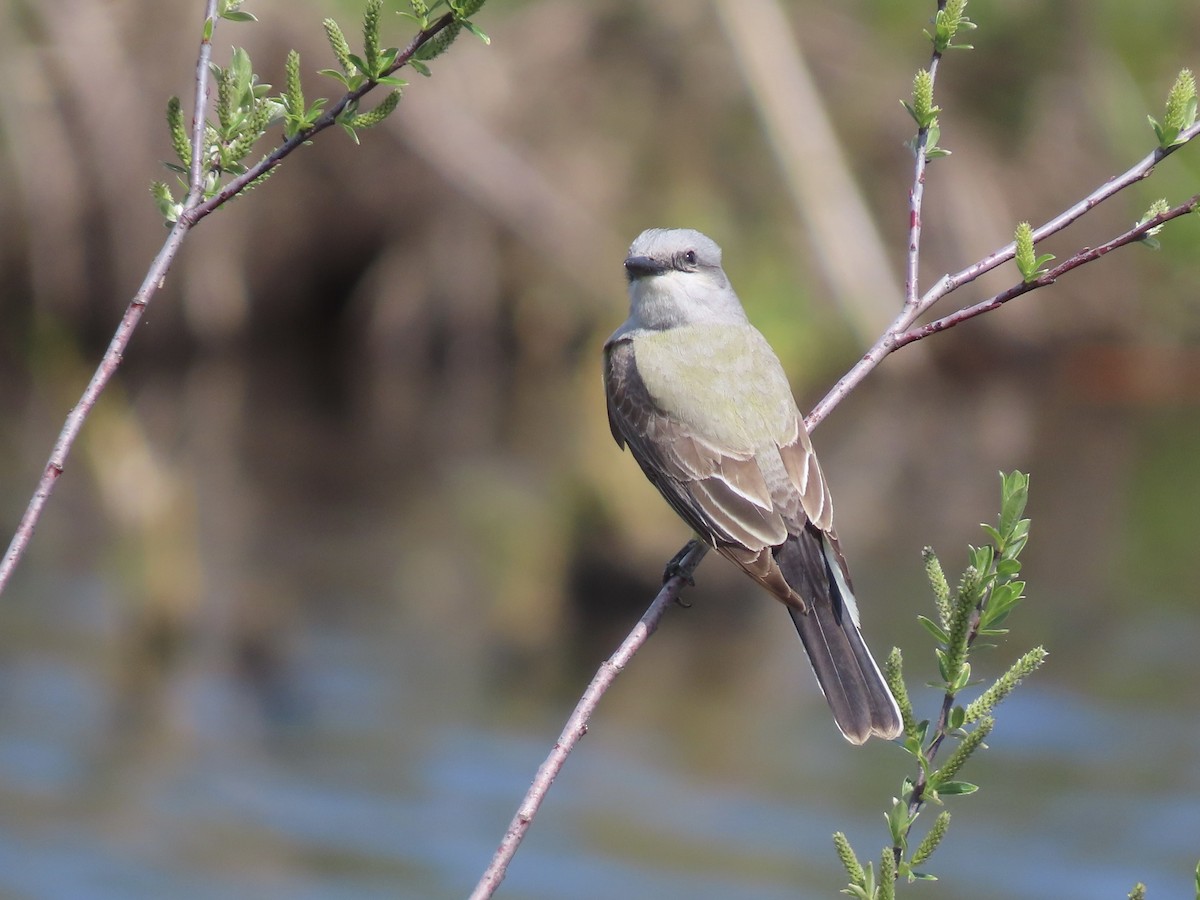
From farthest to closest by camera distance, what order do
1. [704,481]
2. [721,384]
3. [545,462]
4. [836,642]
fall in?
[545,462] → [721,384] → [704,481] → [836,642]

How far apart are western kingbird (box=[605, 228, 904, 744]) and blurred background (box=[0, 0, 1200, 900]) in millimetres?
6007

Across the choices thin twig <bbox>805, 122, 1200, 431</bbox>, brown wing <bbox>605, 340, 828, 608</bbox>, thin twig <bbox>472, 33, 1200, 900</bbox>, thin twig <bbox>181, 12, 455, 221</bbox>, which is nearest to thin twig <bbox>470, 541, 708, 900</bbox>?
thin twig <bbox>472, 33, 1200, 900</bbox>

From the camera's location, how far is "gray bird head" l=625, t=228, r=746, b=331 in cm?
460

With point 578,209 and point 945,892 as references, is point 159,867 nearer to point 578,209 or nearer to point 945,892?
point 945,892

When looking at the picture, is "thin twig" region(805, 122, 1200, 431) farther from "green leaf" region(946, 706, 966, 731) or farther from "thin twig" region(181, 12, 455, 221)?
"thin twig" region(181, 12, 455, 221)

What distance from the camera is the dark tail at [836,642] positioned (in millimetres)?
3617

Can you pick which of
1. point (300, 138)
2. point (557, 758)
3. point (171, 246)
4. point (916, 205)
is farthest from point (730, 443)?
point (171, 246)

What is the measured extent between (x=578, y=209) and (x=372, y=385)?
3.50 m

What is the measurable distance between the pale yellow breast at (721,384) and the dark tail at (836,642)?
0.33 meters

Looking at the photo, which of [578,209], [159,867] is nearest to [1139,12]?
[578,209]

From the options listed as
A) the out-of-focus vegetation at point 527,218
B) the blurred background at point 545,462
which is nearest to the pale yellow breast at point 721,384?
the blurred background at point 545,462

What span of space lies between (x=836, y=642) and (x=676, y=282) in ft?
4.10

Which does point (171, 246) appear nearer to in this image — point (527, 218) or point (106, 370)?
point (106, 370)

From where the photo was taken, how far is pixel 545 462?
1667cm
